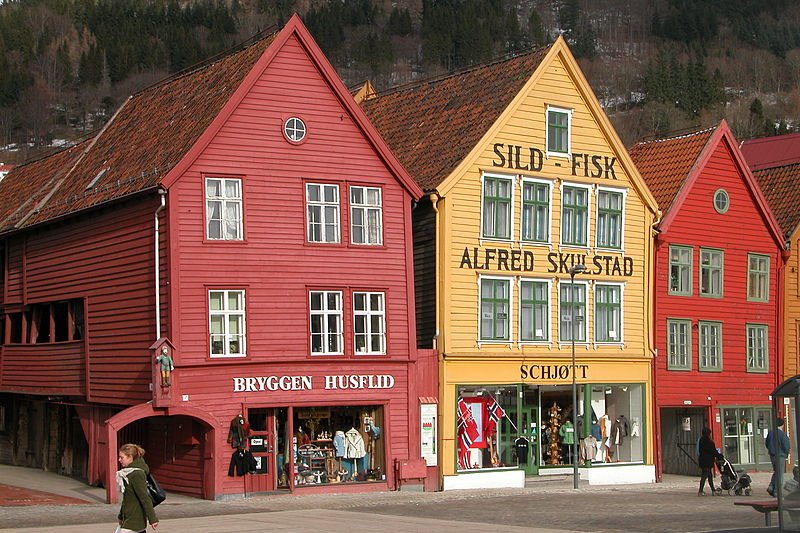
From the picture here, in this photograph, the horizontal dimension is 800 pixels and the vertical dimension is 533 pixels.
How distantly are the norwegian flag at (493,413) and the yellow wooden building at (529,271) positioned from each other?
0.08 metres

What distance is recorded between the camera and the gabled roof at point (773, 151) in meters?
64.2

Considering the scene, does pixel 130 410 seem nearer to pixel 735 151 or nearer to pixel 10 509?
pixel 10 509

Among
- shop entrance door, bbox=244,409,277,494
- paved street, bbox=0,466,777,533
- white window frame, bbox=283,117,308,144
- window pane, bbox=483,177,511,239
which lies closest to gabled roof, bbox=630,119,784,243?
window pane, bbox=483,177,511,239

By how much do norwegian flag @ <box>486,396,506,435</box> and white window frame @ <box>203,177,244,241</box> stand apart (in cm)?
1019

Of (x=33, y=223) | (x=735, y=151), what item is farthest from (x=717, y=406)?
(x=33, y=223)

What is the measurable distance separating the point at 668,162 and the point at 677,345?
22.5 ft

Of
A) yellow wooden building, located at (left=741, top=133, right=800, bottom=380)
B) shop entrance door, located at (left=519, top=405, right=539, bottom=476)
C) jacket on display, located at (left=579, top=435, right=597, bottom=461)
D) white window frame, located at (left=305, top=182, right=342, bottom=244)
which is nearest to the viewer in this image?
white window frame, located at (left=305, top=182, right=342, bottom=244)

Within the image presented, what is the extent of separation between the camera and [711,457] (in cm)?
3962

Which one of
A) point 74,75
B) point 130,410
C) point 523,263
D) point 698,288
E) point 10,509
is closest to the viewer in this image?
point 10,509

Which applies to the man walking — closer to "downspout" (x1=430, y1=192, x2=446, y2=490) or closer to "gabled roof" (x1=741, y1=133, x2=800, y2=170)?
"downspout" (x1=430, y1=192, x2=446, y2=490)

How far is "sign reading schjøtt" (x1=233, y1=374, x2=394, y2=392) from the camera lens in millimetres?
36250

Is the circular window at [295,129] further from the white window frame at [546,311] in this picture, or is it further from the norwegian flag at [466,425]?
the norwegian flag at [466,425]

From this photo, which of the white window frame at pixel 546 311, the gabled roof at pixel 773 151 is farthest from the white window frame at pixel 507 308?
the gabled roof at pixel 773 151

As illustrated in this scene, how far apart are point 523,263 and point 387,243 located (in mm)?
5664
